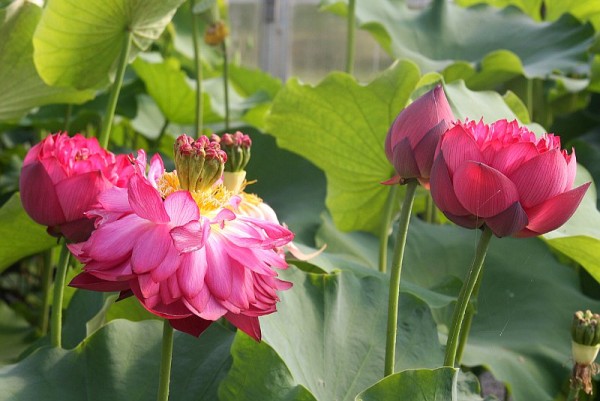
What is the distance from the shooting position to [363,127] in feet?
3.14

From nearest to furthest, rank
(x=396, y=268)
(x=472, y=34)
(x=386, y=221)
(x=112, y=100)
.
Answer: (x=396, y=268) → (x=112, y=100) → (x=386, y=221) → (x=472, y=34)

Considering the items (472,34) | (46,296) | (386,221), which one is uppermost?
(472,34)

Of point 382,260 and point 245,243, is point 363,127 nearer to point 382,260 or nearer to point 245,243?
point 382,260

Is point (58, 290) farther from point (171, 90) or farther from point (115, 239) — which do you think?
point (171, 90)

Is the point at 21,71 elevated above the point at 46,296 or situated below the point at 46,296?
Answer: above

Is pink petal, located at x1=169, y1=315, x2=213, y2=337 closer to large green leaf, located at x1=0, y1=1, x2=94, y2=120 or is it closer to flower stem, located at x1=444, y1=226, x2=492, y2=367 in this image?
flower stem, located at x1=444, y1=226, x2=492, y2=367

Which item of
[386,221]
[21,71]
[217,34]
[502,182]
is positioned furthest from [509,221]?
[217,34]

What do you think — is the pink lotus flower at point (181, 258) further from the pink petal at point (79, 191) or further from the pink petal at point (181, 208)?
the pink petal at point (79, 191)

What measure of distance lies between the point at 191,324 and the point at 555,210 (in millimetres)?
208

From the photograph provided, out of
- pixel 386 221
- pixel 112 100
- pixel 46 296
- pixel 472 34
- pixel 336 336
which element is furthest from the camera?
pixel 472 34

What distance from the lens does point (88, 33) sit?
86cm

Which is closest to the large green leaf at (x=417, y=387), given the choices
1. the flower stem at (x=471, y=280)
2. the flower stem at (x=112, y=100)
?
the flower stem at (x=471, y=280)

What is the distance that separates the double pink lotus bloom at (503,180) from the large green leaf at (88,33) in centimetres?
41

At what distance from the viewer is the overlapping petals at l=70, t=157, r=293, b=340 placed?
1.47 feet
